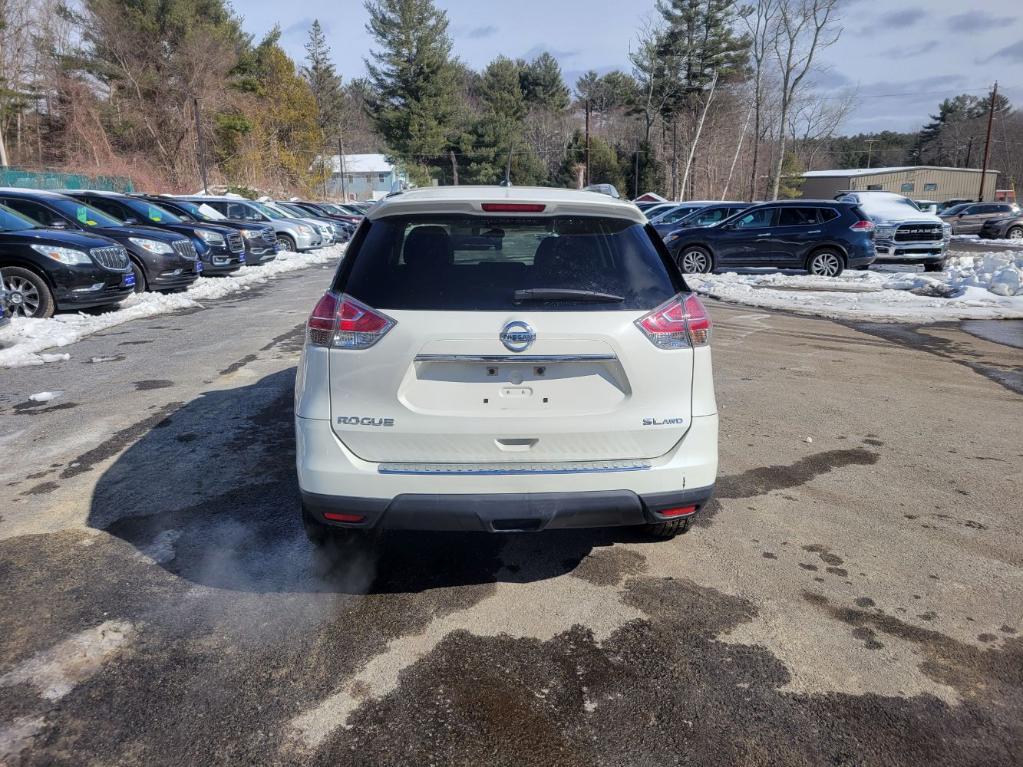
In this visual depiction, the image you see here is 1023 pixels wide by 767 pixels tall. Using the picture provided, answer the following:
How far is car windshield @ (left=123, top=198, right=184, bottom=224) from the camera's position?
51.0 ft

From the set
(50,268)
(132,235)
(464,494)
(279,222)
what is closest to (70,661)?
(464,494)

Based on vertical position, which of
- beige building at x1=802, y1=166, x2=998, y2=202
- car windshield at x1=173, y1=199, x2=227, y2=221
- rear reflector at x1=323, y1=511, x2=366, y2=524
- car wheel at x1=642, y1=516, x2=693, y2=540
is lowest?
car wheel at x1=642, y1=516, x2=693, y2=540

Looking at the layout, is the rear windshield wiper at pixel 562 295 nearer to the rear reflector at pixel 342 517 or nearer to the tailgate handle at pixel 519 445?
the tailgate handle at pixel 519 445

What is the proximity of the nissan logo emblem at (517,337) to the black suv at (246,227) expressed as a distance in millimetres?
16196

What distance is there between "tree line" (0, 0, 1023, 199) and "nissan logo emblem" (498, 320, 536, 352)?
46.3 meters

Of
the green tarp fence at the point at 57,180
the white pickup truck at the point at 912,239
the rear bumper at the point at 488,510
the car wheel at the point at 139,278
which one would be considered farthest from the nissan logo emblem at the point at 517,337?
the green tarp fence at the point at 57,180

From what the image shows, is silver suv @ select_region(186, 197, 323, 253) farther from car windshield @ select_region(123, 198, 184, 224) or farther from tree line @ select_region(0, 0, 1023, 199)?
tree line @ select_region(0, 0, 1023, 199)

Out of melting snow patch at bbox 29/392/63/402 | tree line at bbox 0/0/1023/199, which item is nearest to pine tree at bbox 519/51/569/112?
tree line at bbox 0/0/1023/199

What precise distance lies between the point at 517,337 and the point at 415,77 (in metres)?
65.3

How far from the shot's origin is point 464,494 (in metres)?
2.94

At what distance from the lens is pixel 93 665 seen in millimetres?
2775

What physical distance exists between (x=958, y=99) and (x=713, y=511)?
116619mm

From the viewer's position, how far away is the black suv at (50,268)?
10008mm

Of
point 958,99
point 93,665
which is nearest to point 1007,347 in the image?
point 93,665
